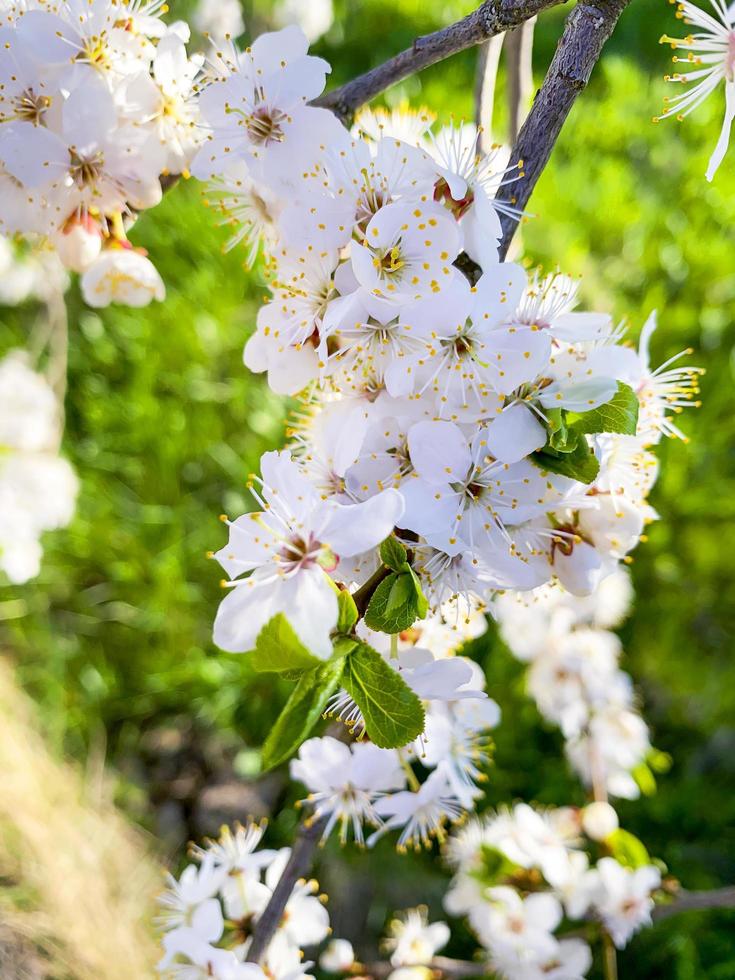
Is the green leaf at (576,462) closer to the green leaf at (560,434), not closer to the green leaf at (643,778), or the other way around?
the green leaf at (560,434)

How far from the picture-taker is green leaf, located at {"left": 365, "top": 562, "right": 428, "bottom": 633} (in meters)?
0.39

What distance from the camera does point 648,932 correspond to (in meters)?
1.32

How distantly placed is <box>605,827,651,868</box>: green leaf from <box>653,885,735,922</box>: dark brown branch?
0.05m

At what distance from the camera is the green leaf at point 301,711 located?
1.20ft

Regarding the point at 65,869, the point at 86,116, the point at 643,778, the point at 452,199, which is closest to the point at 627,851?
the point at 643,778

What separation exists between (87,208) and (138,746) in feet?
4.49

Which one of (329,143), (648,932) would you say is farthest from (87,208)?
(648,932)

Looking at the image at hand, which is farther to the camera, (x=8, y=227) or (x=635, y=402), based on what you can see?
(x=8, y=227)

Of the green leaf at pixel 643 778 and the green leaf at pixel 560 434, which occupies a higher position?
the green leaf at pixel 560 434

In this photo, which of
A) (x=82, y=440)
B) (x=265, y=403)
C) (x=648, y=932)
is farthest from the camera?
(x=82, y=440)

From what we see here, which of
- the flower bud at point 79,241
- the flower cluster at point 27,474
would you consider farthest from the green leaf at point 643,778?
the flower cluster at point 27,474

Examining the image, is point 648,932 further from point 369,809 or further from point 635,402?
point 635,402

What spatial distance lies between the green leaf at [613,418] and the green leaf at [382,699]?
6.3 inches

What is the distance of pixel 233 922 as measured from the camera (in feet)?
2.16
